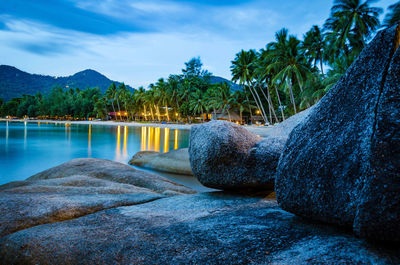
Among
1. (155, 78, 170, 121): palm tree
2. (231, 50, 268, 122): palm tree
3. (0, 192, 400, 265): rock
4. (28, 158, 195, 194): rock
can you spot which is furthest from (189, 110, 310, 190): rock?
(155, 78, 170, 121): palm tree

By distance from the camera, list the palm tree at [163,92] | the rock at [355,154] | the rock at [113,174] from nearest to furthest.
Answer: the rock at [355,154], the rock at [113,174], the palm tree at [163,92]

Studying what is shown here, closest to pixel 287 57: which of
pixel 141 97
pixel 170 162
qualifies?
pixel 170 162

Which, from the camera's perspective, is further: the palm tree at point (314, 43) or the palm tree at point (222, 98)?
the palm tree at point (222, 98)

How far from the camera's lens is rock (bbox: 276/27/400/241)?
68.0 inches

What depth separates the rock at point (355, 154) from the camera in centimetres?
173

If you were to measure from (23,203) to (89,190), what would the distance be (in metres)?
1.58

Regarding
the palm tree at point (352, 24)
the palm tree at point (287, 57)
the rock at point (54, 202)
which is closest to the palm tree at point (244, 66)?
the palm tree at point (287, 57)

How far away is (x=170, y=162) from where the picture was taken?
479 inches

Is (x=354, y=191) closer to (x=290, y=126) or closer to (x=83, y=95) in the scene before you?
(x=290, y=126)

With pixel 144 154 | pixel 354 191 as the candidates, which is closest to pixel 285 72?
pixel 144 154

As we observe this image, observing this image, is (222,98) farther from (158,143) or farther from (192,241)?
(192,241)

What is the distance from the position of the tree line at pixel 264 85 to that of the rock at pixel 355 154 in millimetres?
536

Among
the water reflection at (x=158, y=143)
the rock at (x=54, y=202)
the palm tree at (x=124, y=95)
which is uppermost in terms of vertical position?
the palm tree at (x=124, y=95)

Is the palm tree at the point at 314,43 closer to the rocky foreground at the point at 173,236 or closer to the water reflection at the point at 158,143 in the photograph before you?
the water reflection at the point at 158,143
